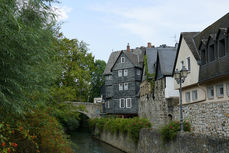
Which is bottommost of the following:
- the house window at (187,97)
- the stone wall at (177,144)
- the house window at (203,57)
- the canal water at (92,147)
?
the canal water at (92,147)

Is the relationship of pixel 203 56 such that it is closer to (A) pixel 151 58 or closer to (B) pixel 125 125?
(B) pixel 125 125

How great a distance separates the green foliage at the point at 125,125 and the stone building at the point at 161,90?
2.57 metres

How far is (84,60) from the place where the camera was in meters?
23.3

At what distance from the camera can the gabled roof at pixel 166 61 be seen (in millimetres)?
22328

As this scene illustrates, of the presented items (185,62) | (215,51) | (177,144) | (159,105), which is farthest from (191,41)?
(177,144)

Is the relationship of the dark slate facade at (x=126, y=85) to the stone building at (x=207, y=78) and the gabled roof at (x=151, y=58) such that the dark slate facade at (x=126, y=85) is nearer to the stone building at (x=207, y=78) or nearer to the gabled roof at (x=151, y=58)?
the gabled roof at (x=151, y=58)

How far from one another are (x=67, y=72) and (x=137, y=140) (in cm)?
755

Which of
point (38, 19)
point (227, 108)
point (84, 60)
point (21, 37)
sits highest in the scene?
point (84, 60)

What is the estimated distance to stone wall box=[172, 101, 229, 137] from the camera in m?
10.9

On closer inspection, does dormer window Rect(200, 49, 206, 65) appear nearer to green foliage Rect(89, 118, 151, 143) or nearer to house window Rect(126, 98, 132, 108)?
green foliage Rect(89, 118, 151, 143)

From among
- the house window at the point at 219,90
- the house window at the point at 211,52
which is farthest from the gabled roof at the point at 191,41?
the house window at the point at 219,90

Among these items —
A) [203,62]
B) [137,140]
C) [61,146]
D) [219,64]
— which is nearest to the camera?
[61,146]

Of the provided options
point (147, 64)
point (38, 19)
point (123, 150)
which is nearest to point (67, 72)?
point (123, 150)

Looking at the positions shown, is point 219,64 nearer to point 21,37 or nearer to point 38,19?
point 38,19
